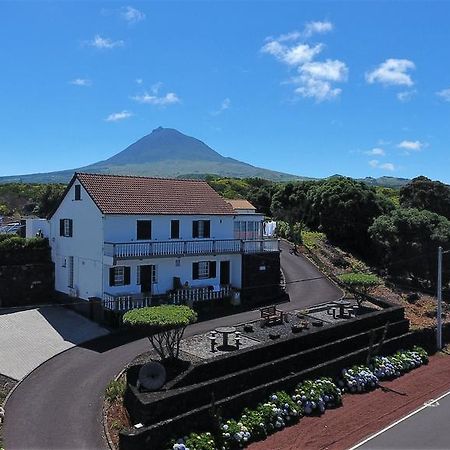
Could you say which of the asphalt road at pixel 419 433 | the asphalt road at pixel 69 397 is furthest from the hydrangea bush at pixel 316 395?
the asphalt road at pixel 69 397

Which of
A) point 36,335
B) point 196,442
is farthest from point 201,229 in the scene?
point 196,442

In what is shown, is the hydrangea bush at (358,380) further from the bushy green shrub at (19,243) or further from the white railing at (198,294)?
the bushy green shrub at (19,243)

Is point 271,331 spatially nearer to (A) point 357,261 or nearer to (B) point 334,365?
(B) point 334,365

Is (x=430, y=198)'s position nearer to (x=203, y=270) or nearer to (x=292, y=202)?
(x=292, y=202)

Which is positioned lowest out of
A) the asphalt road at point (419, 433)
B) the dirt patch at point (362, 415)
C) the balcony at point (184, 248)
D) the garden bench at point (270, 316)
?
the dirt patch at point (362, 415)

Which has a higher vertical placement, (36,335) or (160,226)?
(160,226)

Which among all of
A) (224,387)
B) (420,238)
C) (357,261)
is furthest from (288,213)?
(224,387)
